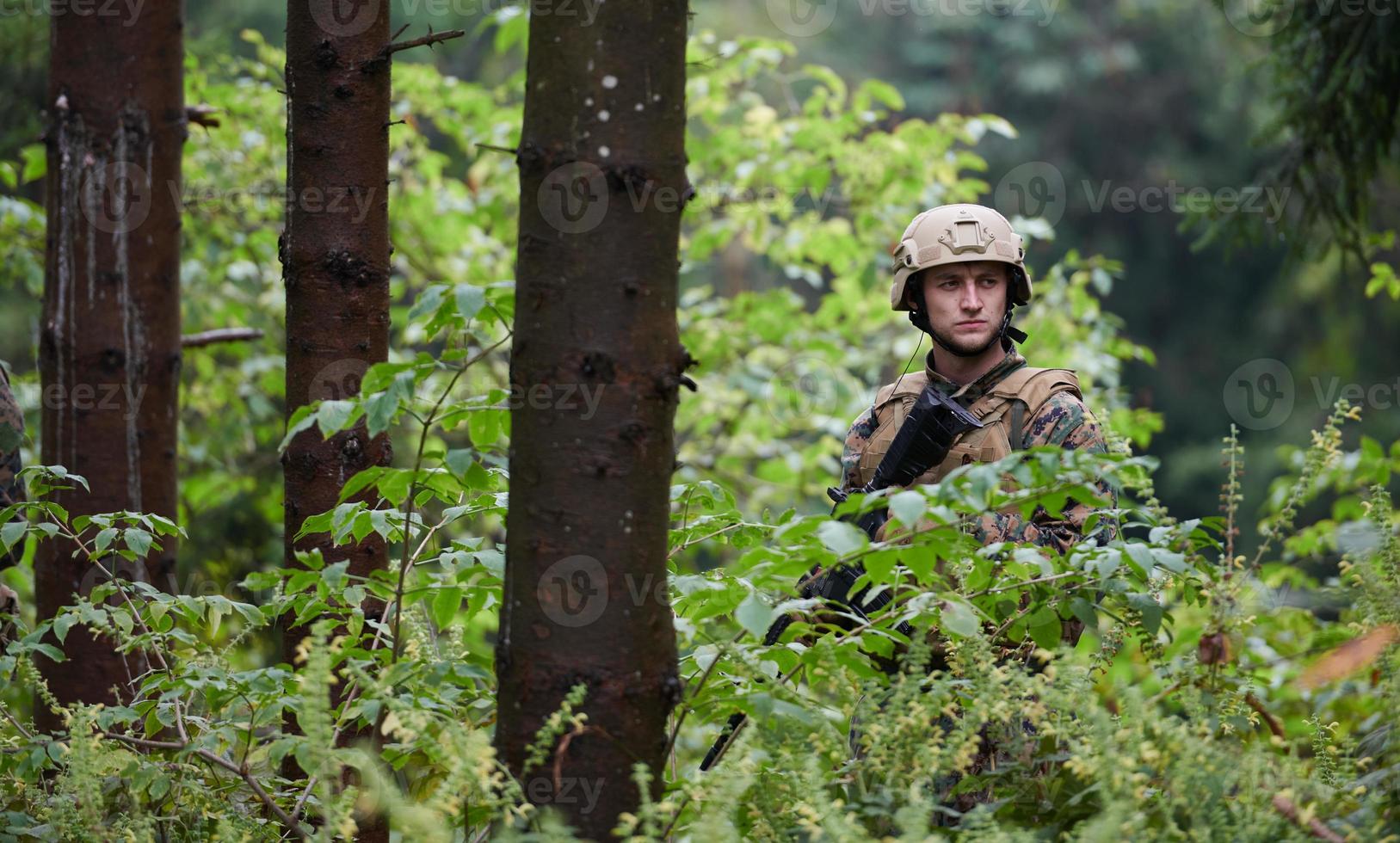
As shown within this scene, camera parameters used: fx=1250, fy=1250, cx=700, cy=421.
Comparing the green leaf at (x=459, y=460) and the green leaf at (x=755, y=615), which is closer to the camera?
the green leaf at (x=755, y=615)

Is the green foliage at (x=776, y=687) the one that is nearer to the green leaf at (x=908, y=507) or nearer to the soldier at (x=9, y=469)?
the green leaf at (x=908, y=507)

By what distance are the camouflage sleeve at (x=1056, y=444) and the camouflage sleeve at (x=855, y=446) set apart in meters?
0.42

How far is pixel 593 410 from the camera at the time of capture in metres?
1.88

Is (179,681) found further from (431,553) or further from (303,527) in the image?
(431,553)

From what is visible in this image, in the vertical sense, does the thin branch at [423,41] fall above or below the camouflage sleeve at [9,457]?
above

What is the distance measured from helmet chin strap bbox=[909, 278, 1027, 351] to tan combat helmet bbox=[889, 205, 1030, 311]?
0.27 ft

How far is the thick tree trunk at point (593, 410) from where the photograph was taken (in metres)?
1.88

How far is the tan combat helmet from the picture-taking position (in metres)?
3.12

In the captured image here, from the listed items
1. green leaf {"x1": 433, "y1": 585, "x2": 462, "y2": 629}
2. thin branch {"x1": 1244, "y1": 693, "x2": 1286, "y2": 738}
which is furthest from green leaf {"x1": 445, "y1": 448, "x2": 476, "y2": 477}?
thin branch {"x1": 1244, "y1": 693, "x2": 1286, "y2": 738}

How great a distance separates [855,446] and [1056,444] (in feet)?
2.05

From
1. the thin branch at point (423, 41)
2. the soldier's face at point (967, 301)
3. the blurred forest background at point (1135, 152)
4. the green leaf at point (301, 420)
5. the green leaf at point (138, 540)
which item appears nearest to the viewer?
the green leaf at point (301, 420)

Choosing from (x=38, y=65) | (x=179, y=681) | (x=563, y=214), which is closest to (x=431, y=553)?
(x=179, y=681)

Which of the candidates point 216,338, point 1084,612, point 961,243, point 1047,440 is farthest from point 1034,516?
point 216,338

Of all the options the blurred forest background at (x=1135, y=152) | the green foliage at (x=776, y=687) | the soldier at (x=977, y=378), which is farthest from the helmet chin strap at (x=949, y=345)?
the blurred forest background at (x=1135, y=152)
